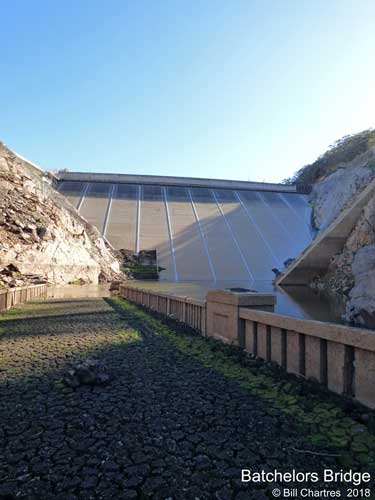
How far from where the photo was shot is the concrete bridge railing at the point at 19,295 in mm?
11159

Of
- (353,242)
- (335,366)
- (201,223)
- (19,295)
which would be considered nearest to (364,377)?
(335,366)

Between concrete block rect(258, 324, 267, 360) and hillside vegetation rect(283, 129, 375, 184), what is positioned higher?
hillside vegetation rect(283, 129, 375, 184)

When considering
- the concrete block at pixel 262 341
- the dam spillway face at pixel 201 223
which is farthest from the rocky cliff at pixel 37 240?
the concrete block at pixel 262 341

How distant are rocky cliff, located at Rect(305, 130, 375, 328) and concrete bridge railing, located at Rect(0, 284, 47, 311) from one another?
11.7 meters

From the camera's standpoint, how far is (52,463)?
2656 millimetres

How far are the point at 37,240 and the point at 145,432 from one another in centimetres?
1886

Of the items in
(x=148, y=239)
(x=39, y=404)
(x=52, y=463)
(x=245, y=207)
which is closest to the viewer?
(x=52, y=463)

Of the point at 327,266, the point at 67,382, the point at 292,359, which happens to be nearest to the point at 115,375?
the point at 67,382

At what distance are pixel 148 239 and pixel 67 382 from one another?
30.2 m

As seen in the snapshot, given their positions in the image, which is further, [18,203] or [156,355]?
[18,203]

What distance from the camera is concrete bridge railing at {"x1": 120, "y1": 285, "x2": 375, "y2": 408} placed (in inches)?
144

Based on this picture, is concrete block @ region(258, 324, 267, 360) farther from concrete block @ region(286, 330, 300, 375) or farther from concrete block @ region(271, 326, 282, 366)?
concrete block @ region(286, 330, 300, 375)

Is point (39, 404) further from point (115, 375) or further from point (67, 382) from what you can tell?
point (115, 375)

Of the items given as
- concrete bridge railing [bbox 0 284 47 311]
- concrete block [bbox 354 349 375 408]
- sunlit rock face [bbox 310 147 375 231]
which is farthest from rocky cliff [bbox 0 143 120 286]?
sunlit rock face [bbox 310 147 375 231]
